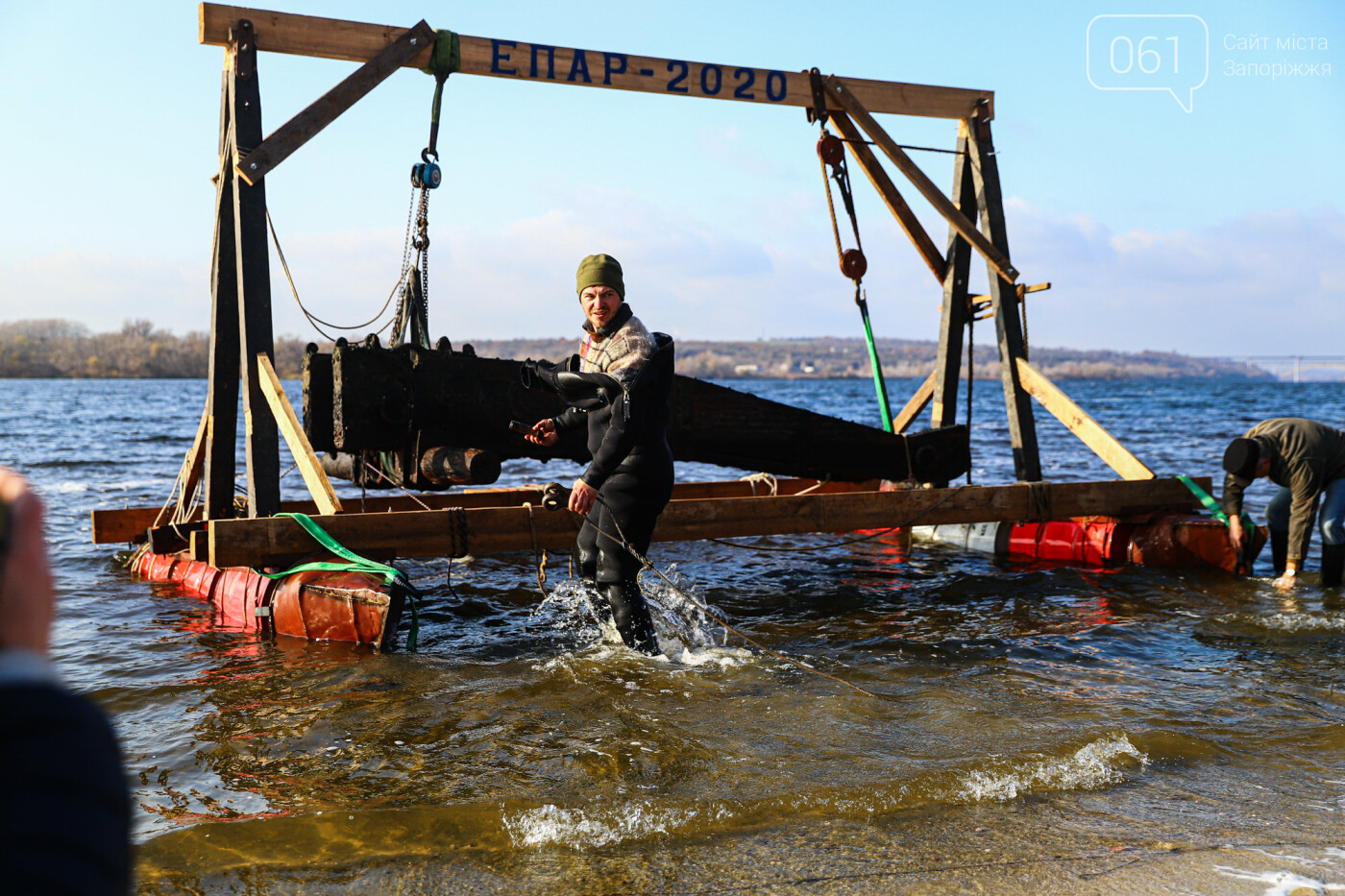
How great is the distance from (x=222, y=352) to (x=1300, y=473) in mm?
8396

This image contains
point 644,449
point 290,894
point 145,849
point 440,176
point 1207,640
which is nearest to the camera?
point 290,894

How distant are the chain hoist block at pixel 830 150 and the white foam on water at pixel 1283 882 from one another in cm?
684

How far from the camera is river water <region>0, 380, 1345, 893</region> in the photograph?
11.1 ft

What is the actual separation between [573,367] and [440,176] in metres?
2.53

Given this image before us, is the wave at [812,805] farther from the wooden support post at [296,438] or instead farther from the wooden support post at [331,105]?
the wooden support post at [331,105]

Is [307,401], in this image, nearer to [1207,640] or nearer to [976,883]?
[976,883]

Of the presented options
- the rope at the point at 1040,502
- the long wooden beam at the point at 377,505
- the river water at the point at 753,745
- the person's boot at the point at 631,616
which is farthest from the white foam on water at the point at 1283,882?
the long wooden beam at the point at 377,505

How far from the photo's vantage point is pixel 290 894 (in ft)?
10.4

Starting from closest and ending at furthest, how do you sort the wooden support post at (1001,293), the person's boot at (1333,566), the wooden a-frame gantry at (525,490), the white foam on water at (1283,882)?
the white foam on water at (1283,882) < the wooden a-frame gantry at (525,490) < the person's boot at (1333,566) < the wooden support post at (1001,293)

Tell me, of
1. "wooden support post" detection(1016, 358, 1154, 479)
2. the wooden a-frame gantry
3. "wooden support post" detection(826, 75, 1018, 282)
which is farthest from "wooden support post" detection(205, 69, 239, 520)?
"wooden support post" detection(1016, 358, 1154, 479)

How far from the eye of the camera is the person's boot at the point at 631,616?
5863mm

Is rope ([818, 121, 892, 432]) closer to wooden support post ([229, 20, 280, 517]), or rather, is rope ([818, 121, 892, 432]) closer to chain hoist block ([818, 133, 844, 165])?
chain hoist block ([818, 133, 844, 165])

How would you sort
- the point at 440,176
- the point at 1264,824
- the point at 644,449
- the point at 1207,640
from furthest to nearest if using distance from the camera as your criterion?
the point at 440,176 < the point at 1207,640 < the point at 644,449 < the point at 1264,824

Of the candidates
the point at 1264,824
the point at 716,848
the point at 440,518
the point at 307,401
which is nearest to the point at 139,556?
the point at 307,401
